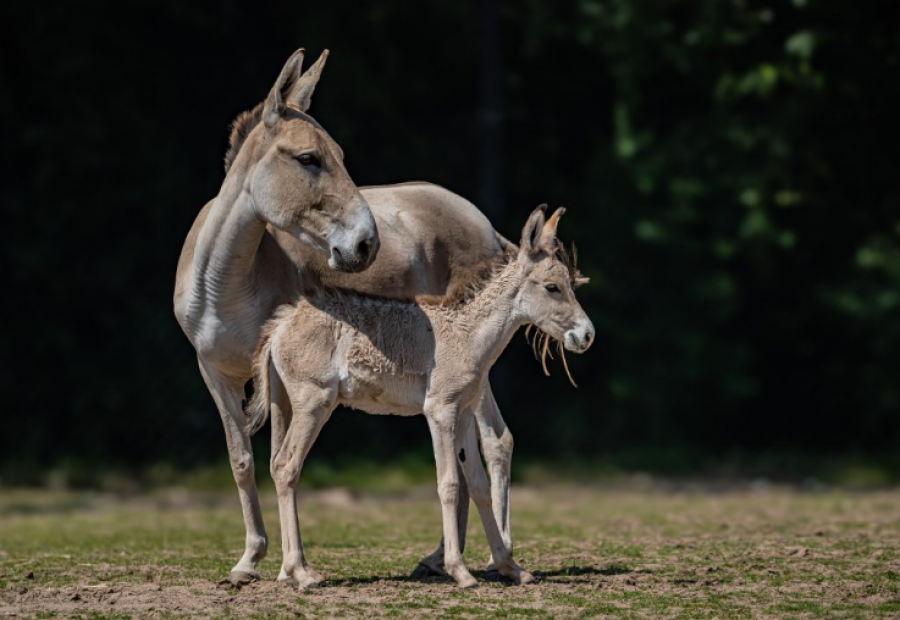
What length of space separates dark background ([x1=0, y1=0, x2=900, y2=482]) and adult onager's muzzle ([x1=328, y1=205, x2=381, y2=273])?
8.23 meters

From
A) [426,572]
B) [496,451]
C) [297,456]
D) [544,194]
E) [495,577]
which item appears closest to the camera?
[297,456]

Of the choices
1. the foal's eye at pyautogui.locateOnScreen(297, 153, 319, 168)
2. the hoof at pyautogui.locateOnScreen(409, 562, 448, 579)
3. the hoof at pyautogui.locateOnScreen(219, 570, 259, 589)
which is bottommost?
the hoof at pyautogui.locateOnScreen(219, 570, 259, 589)

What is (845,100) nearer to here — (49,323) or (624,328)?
(624,328)

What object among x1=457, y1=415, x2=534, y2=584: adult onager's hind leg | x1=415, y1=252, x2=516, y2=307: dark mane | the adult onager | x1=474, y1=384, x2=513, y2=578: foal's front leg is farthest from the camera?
x1=474, y1=384, x2=513, y2=578: foal's front leg

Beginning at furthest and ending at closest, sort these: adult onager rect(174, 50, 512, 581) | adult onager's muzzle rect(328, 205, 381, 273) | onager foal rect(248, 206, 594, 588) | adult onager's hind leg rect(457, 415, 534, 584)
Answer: adult onager's hind leg rect(457, 415, 534, 584) < onager foal rect(248, 206, 594, 588) < adult onager rect(174, 50, 512, 581) < adult onager's muzzle rect(328, 205, 381, 273)

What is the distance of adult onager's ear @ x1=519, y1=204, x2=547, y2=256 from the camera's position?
7.64 meters

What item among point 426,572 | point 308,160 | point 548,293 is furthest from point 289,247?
point 426,572

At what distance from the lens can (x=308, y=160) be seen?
7270 millimetres

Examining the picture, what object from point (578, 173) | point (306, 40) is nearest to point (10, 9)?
point (306, 40)

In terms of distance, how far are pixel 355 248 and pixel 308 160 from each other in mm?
567

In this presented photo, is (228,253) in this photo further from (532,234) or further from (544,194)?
(544,194)

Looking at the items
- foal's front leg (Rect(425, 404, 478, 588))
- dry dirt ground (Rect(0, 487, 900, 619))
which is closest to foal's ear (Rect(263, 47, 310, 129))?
foal's front leg (Rect(425, 404, 478, 588))

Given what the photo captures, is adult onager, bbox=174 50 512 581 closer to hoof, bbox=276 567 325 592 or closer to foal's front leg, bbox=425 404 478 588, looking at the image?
hoof, bbox=276 567 325 592

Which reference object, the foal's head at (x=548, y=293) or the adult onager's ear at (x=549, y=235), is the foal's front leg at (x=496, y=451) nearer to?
the foal's head at (x=548, y=293)
